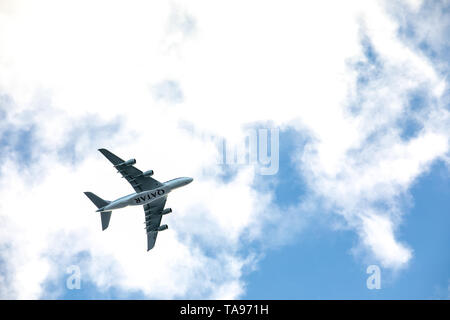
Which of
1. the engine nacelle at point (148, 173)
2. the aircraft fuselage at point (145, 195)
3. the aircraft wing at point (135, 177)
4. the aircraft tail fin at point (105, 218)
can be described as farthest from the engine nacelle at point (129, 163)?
the aircraft tail fin at point (105, 218)

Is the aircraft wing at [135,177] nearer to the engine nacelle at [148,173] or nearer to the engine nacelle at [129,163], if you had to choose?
the engine nacelle at [129,163]

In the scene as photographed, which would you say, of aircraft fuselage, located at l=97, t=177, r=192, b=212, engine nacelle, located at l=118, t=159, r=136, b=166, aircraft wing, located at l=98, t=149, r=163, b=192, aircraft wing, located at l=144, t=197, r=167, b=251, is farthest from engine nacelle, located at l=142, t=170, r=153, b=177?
aircraft wing, located at l=144, t=197, r=167, b=251

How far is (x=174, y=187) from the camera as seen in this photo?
111m

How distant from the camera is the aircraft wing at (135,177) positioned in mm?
109319

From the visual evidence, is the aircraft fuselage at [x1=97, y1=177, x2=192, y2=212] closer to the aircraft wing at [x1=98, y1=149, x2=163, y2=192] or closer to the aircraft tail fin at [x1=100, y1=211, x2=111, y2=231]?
the aircraft wing at [x1=98, y1=149, x2=163, y2=192]

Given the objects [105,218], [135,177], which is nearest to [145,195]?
[135,177]

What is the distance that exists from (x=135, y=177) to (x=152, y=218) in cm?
1681

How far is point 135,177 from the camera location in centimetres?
11181

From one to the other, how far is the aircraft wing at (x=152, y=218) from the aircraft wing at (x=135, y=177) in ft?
31.4

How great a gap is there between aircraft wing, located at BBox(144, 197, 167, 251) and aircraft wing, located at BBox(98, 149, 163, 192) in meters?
9.58

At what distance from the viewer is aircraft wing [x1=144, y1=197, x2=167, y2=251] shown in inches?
4823

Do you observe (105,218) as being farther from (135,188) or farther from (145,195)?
(145,195)
